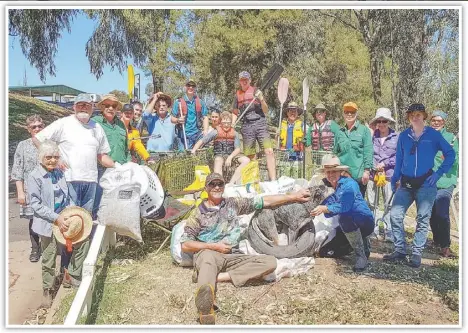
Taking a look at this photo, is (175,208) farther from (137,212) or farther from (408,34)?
(408,34)

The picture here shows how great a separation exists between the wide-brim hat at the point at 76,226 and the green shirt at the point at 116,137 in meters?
1.08

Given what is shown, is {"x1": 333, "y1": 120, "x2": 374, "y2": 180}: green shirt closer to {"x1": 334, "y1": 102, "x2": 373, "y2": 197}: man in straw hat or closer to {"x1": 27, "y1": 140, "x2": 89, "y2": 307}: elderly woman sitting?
{"x1": 334, "y1": 102, "x2": 373, "y2": 197}: man in straw hat

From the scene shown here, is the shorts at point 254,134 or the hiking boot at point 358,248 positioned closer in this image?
the hiking boot at point 358,248

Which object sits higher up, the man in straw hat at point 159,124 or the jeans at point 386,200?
the man in straw hat at point 159,124

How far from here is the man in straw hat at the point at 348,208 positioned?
4949 mm

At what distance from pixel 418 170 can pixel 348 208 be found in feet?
2.80

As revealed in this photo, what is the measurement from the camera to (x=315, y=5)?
549 centimetres

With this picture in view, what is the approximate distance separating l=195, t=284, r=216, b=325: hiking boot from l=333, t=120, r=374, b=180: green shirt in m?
2.58

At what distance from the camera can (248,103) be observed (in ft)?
21.8

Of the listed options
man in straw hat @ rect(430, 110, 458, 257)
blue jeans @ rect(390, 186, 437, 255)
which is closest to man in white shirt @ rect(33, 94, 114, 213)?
blue jeans @ rect(390, 186, 437, 255)

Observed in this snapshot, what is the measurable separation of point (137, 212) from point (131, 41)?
8.26 m

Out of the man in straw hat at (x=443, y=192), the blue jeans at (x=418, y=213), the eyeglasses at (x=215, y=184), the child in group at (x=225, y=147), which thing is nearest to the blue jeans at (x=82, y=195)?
the eyeglasses at (x=215, y=184)

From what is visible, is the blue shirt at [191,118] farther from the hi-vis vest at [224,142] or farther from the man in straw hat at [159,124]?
the hi-vis vest at [224,142]
